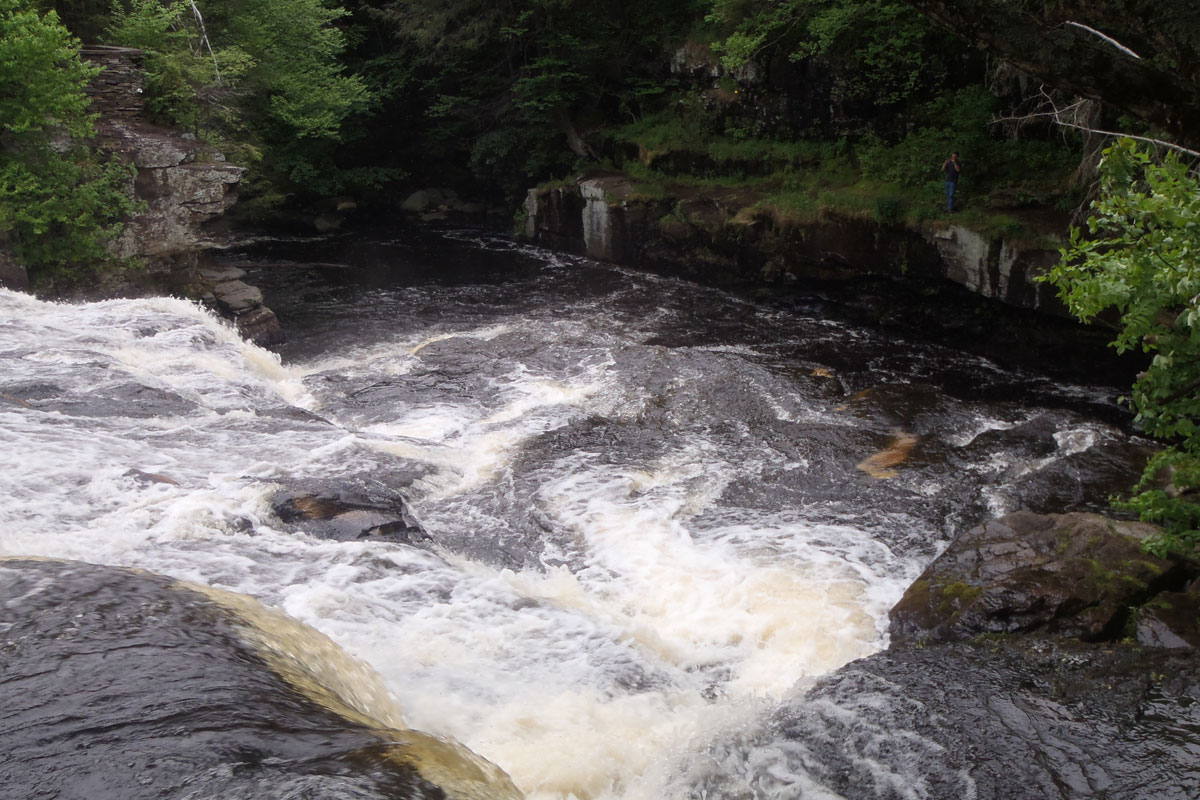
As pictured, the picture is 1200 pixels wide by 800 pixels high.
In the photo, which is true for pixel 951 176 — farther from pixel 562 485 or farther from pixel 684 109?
pixel 562 485

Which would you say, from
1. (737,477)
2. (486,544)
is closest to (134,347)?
(486,544)

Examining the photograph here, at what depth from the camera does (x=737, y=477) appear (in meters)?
9.98

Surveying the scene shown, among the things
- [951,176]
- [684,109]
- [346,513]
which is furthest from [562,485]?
[684,109]

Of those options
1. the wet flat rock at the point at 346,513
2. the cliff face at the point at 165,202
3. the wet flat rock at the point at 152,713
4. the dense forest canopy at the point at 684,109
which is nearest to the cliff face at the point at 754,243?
the dense forest canopy at the point at 684,109

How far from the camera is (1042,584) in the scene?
22.0ft

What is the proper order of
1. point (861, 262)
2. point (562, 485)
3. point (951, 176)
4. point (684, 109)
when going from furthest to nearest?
point (684, 109) → point (861, 262) → point (951, 176) → point (562, 485)

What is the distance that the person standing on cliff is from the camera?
15078 millimetres

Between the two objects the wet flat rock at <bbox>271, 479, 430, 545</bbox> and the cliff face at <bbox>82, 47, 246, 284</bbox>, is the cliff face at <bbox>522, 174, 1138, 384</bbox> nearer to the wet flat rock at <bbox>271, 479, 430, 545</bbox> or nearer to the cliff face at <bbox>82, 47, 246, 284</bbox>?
the cliff face at <bbox>82, 47, 246, 284</bbox>

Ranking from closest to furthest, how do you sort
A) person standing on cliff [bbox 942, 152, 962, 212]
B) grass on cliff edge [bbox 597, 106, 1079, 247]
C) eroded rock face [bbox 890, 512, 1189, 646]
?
eroded rock face [bbox 890, 512, 1189, 646], grass on cliff edge [bbox 597, 106, 1079, 247], person standing on cliff [bbox 942, 152, 962, 212]

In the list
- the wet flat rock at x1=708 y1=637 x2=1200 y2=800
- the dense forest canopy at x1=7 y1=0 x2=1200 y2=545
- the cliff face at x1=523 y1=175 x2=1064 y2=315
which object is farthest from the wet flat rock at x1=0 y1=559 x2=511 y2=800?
the cliff face at x1=523 y1=175 x2=1064 y2=315

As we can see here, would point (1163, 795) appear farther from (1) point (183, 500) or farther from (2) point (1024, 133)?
(2) point (1024, 133)

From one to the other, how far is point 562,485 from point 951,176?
9.73 m

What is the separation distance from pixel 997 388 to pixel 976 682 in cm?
836

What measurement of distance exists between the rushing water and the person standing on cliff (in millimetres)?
2564
